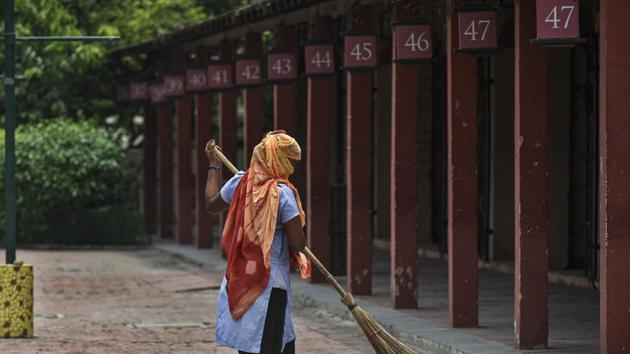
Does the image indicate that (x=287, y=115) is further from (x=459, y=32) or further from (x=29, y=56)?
(x=29, y=56)

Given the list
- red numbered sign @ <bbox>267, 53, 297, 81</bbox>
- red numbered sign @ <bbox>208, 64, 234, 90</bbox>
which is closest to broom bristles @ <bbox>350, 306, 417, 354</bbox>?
red numbered sign @ <bbox>267, 53, 297, 81</bbox>

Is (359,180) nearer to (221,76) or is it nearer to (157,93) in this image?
(221,76)

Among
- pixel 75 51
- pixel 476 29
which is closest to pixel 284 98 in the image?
pixel 476 29

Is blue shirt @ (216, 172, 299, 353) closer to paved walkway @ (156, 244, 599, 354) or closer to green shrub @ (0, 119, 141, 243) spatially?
paved walkway @ (156, 244, 599, 354)

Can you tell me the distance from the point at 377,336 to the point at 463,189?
4.74m

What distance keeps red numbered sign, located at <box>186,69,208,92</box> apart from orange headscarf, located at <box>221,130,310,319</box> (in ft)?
→ 54.7

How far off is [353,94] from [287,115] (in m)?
3.51

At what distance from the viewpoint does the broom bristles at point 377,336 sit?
9.52 meters

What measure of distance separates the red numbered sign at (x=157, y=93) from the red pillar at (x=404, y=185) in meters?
12.5

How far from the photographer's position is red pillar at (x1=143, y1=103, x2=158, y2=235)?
31375mm

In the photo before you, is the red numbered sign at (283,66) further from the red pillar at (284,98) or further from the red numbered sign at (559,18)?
the red numbered sign at (559,18)

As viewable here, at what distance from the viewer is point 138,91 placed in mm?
30328
